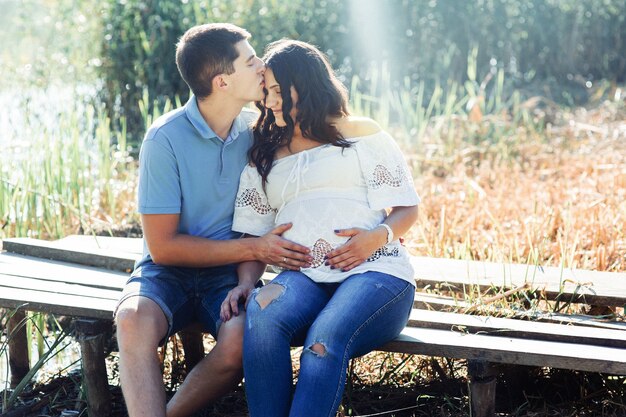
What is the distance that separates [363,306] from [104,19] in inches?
199

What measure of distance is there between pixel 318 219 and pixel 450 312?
64 centimetres

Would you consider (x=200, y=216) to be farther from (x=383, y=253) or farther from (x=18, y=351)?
(x=18, y=351)

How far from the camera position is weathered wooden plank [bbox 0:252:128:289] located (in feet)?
11.2

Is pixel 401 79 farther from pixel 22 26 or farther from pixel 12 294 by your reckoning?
pixel 12 294

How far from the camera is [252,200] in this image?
10.0ft

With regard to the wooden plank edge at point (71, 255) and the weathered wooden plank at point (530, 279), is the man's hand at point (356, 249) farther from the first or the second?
the wooden plank edge at point (71, 255)

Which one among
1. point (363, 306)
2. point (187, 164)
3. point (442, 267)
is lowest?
point (442, 267)

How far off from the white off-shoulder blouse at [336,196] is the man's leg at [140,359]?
1.47 ft

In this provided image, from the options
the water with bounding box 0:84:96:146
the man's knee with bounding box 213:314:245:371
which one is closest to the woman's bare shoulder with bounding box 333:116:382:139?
the man's knee with bounding box 213:314:245:371

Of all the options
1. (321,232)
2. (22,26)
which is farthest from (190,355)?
(22,26)

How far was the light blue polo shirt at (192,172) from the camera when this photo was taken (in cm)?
295

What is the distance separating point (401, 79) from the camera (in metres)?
7.86

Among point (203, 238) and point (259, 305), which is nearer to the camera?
point (259, 305)

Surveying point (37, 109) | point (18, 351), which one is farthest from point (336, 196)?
point (37, 109)
